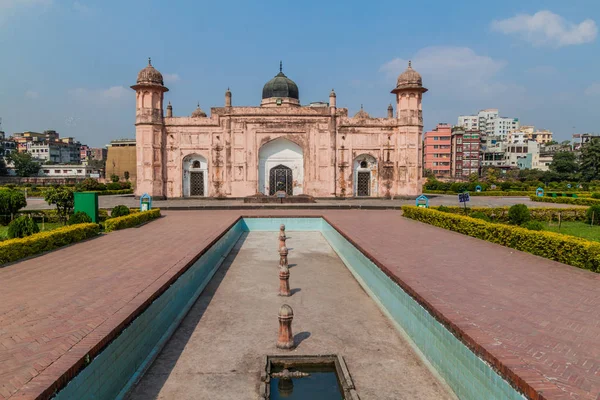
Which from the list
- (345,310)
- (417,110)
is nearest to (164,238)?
(345,310)

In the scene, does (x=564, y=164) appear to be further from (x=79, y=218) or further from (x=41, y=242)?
(x=41, y=242)

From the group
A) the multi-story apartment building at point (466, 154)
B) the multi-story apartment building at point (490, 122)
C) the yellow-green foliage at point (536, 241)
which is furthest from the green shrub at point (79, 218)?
the multi-story apartment building at point (490, 122)

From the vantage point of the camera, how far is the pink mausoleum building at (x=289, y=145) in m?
27.9

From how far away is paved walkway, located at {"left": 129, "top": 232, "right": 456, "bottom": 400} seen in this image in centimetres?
427

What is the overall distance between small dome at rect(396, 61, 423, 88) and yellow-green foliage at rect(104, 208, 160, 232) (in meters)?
18.9

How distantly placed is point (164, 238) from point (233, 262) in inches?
79.0

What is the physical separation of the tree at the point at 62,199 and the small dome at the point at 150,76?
→ 14.0 metres

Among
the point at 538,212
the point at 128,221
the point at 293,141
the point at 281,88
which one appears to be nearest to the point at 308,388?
the point at 128,221

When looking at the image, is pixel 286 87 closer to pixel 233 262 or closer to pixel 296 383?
pixel 233 262

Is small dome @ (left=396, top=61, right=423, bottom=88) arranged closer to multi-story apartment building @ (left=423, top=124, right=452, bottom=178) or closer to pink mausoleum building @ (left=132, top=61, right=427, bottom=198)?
pink mausoleum building @ (left=132, top=61, right=427, bottom=198)

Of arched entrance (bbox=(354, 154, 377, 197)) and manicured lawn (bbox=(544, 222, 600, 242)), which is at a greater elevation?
arched entrance (bbox=(354, 154, 377, 197))

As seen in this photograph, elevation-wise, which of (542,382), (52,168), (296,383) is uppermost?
(52,168)

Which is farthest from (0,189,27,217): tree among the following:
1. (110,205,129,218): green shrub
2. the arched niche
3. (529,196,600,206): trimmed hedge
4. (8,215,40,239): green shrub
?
(529,196,600,206): trimmed hedge

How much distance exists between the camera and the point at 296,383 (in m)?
4.50
